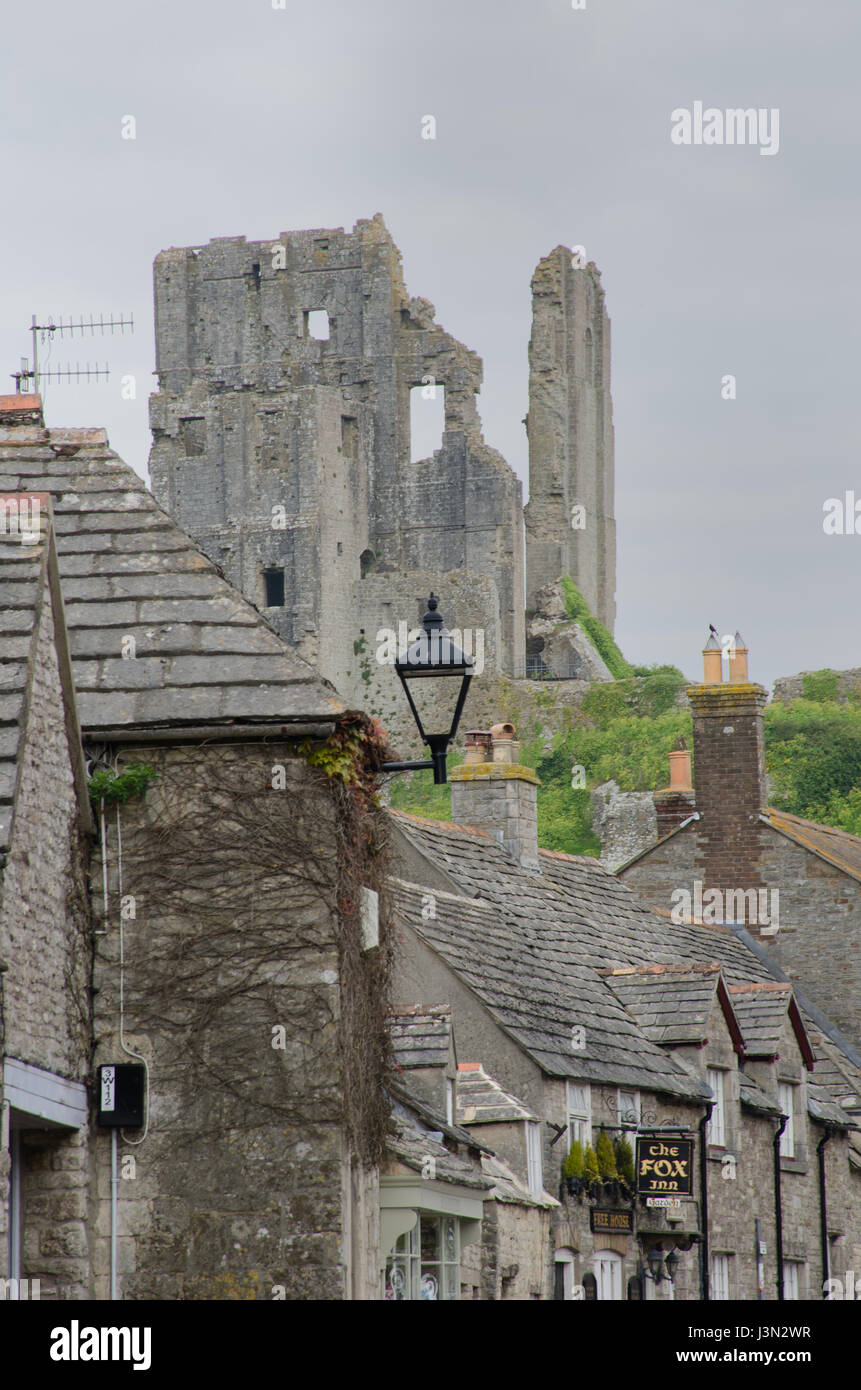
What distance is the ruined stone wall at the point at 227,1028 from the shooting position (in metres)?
10.1

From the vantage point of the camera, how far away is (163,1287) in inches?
396

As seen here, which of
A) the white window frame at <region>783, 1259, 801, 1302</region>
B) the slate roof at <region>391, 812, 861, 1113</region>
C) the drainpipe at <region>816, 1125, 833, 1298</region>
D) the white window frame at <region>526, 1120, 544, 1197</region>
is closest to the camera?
the white window frame at <region>526, 1120, 544, 1197</region>

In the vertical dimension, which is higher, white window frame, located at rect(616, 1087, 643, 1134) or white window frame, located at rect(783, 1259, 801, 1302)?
white window frame, located at rect(616, 1087, 643, 1134)

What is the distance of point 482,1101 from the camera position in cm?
1691

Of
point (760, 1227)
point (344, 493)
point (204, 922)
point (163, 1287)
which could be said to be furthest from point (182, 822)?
point (344, 493)

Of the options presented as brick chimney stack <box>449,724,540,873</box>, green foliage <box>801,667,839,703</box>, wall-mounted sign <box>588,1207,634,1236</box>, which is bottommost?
wall-mounted sign <box>588,1207,634,1236</box>

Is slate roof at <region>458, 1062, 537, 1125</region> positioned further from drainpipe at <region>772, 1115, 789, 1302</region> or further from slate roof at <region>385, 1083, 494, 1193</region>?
drainpipe at <region>772, 1115, 789, 1302</region>

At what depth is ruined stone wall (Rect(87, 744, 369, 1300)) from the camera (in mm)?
10086

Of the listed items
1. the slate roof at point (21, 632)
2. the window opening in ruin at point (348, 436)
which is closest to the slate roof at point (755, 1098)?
the slate roof at point (21, 632)

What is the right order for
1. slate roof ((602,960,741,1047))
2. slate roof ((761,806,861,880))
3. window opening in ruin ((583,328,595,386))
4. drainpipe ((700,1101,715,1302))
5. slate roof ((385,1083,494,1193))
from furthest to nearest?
1. window opening in ruin ((583,328,595,386))
2. slate roof ((761,806,861,880))
3. slate roof ((602,960,741,1047))
4. drainpipe ((700,1101,715,1302))
5. slate roof ((385,1083,494,1193))

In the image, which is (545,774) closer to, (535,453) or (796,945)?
(535,453)

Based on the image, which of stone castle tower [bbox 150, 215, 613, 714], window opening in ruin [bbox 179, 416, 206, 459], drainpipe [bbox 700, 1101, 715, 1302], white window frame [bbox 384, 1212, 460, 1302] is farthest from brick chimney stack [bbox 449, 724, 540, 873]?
window opening in ruin [bbox 179, 416, 206, 459]

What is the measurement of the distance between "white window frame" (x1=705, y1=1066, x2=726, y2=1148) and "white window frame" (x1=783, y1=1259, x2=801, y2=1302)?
2252mm

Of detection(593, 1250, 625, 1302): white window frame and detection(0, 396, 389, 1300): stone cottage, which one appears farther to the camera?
detection(593, 1250, 625, 1302): white window frame
